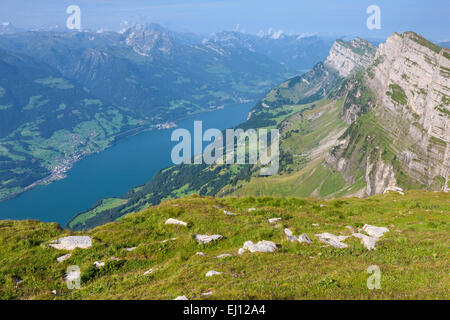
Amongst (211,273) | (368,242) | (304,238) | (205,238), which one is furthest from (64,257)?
(368,242)

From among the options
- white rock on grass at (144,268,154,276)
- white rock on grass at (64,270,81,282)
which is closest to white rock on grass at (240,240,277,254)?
white rock on grass at (144,268,154,276)

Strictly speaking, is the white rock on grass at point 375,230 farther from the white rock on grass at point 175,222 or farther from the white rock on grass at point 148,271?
the white rock on grass at point 148,271

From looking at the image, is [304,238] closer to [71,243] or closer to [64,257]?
[64,257]

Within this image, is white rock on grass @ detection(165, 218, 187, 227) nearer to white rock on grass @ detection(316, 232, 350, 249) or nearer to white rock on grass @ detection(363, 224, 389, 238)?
white rock on grass @ detection(316, 232, 350, 249)

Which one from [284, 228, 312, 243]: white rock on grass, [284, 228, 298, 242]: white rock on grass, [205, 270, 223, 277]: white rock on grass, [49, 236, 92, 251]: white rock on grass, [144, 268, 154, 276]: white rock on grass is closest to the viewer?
[205, 270, 223, 277]: white rock on grass

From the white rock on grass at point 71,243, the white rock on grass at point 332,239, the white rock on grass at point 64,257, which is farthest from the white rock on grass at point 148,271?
the white rock on grass at point 332,239

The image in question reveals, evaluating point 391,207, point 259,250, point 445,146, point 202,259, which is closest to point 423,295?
point 259,250
